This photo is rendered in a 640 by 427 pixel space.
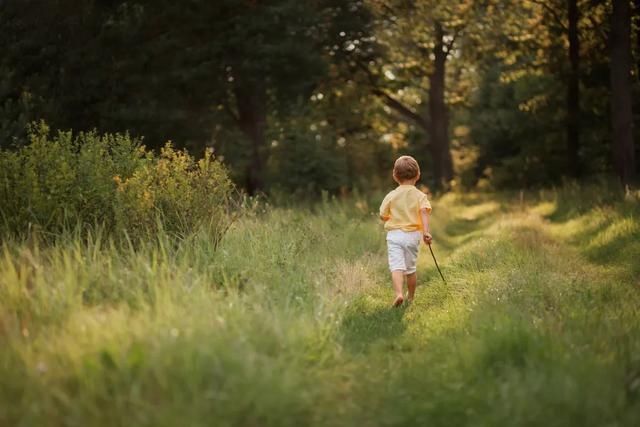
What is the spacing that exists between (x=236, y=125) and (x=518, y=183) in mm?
19426

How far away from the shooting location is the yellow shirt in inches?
330

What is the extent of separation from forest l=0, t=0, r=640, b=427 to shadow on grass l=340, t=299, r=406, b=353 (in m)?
0.04

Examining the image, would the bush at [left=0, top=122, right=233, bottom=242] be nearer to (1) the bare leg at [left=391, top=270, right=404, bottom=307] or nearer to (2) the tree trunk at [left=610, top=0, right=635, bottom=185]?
(1) the bare leg at [left=391, top=270, right=404, bottom=307]

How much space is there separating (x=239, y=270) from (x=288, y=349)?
2.25 metres

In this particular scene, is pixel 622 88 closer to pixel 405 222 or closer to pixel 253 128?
pixel 253 128

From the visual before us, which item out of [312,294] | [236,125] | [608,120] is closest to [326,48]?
[236,125]

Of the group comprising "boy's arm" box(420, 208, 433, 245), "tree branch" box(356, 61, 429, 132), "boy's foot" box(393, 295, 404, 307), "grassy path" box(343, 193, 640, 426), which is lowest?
"boy's foot" box(393, 295, 404, 307)

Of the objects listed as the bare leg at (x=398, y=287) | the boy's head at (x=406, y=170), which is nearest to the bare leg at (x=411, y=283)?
the bare leg at (x=398, y=287)

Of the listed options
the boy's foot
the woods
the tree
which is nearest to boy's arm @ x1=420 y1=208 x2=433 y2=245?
the boy's foot

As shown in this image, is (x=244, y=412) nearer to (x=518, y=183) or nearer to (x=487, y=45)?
(x=487, y=45)

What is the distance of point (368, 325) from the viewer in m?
7.06

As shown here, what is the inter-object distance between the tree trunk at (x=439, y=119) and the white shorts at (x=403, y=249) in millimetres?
23392

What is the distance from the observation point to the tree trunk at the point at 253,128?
23.2 meters

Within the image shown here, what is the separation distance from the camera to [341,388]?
4871mm
